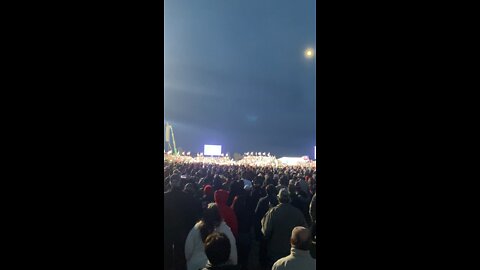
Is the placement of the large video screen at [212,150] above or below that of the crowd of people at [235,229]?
above

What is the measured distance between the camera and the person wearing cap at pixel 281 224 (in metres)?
4.11

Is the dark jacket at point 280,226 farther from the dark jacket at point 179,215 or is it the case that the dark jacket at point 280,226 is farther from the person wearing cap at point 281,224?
the dark jacket at point 179,215

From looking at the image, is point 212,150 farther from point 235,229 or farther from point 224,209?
point 224,209

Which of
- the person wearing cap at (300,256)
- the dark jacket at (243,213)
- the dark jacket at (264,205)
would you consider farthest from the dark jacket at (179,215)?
the person wearing cap at (300,256)

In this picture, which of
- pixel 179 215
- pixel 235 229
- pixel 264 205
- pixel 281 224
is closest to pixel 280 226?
pixel 281 224

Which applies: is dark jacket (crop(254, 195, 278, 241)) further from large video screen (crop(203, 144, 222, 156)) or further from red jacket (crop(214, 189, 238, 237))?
large video screen (crop(203, 144, 222, 156))

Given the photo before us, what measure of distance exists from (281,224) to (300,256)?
1.35 meters

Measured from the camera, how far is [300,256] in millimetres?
2803

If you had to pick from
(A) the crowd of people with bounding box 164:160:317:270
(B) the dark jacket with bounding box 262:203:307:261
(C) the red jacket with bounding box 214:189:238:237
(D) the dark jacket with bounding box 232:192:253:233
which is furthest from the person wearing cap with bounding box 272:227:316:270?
(D) the dark jacket with bounding box 232:192:253:233

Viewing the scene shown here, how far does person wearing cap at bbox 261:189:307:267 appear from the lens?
162 inches

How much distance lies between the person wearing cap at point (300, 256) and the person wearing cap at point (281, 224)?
50.2 inches

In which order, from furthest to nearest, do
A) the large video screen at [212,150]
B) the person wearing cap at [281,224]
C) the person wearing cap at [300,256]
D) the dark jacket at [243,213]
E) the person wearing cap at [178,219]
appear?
the large video screen at [212,150] → the dark jacket at [243,213] → the person wearing cap at [178,219] → the person wearing cap at [281,224] → the person wearing cap at [300,256]
